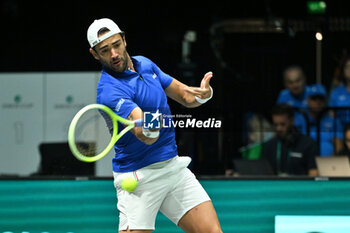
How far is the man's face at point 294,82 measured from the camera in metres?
6.65

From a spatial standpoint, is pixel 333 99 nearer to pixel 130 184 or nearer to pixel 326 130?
pixel 326 130

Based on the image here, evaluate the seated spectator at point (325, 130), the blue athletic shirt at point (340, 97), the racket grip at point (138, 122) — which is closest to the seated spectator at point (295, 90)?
the seated spectator at point (325, 130)

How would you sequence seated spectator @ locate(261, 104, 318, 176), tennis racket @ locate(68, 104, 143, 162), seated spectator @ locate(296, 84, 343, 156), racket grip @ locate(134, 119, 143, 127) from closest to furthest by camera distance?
1. racket grip @ locate(134, 119, 143, 127)
2. tennis racket @ locate(68, 104, 143, 162)
3. seated spectator @ locate(261, 104, 318, 176)
4. seated spectator @ locate(296, 84, 343, 156)

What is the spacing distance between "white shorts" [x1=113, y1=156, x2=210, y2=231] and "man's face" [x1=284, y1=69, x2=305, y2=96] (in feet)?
7.15

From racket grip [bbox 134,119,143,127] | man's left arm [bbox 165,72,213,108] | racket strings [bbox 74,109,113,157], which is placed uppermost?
man's left arm [bbox 165,72,213,108]

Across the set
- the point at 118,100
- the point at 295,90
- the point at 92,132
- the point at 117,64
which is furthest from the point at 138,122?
the point at 295,90

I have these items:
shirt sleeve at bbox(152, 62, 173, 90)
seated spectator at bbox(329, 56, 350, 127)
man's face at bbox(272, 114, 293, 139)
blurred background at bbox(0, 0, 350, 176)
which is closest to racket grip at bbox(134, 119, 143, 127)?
shirt sleeve at bbox(152, 62, 173, 90)

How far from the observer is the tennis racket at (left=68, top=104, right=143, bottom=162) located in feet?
14.7

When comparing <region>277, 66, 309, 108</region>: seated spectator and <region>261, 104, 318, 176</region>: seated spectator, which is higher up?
<region>277, 66, 309, 108</region>: seated spectator

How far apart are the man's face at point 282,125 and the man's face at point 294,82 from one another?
40cm

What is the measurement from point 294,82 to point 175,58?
1.08 meters

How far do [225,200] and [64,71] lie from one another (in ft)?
7.18

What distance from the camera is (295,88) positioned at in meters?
6.68

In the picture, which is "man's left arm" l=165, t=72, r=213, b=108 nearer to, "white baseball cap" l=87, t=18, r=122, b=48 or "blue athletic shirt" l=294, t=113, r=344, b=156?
"white baseball cap" l=87, t=18, r=122, b=48
